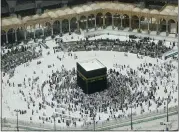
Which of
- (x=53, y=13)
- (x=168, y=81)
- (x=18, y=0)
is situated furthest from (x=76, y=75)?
(x=18, y=0)

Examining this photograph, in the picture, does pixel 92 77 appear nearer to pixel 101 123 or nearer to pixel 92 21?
pixel 101 123

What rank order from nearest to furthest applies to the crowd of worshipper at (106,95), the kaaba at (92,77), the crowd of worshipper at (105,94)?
1. the crowd of worshipper at (106,95)
2. the crowd of worshipper at (105,94)
3. the kaaba at (92,77)


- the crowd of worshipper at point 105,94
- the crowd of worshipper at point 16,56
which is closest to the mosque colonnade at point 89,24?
the crowd of worshipper at point 16,56

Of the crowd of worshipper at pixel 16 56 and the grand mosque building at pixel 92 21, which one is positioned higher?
the grand mosque building at pixel 92 21

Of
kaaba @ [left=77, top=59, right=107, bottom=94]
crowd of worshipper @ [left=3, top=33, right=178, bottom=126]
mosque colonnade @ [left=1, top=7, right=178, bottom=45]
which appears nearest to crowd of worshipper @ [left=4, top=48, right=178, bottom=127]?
crowd of worshipper @ [left=3, top=33, right=178, bottom=126]

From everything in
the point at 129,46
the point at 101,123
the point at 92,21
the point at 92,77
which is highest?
the point at 92,77

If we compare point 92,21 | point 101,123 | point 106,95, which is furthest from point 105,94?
point 92,21

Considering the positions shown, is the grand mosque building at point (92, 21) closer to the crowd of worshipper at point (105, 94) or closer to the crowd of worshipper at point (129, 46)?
the crowd of worshipper at point (129, 46)
